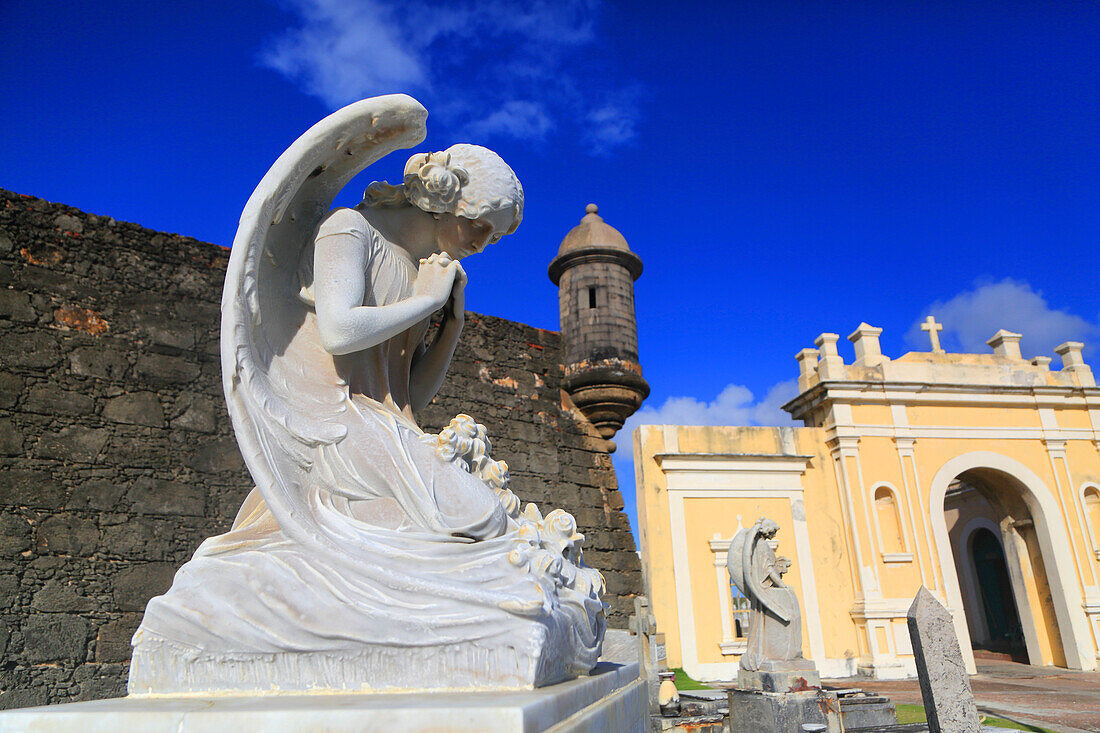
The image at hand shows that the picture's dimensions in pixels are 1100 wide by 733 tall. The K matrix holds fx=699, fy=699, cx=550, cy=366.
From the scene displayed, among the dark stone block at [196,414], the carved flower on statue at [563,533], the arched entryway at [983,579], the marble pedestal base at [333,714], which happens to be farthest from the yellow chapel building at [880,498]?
the marble pedestal base at [333,714]

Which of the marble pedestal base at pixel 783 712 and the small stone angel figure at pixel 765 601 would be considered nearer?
the marble pedestal base at pixel 783 712

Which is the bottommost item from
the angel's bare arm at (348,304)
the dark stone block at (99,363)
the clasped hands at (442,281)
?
the angel's bare arm at (348,304)

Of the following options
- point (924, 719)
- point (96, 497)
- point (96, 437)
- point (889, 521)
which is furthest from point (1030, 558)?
point (96, 437)

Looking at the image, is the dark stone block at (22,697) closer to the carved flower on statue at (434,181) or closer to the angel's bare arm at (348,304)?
the angel's bare arm at (348,304)

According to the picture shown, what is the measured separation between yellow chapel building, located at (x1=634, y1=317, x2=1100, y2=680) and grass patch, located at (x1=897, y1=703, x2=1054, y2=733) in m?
4.50

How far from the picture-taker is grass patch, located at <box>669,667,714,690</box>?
1048 cm

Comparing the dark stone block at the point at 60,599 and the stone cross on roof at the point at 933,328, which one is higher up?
the stone cross on roof at the point at 933,328

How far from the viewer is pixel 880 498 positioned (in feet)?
46.5

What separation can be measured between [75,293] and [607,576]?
7203 millimetres

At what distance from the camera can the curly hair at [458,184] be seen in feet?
6.23

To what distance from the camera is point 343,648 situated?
1273mm

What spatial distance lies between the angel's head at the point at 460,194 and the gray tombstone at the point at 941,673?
13.1 feet

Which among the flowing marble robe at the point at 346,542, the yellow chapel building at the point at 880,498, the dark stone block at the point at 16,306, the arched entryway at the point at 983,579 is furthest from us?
the arched entryway at the point at 983,579

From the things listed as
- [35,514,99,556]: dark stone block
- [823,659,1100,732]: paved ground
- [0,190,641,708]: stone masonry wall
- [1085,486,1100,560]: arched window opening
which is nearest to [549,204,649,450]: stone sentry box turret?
[0,190,641,708]: stone masonry wall
